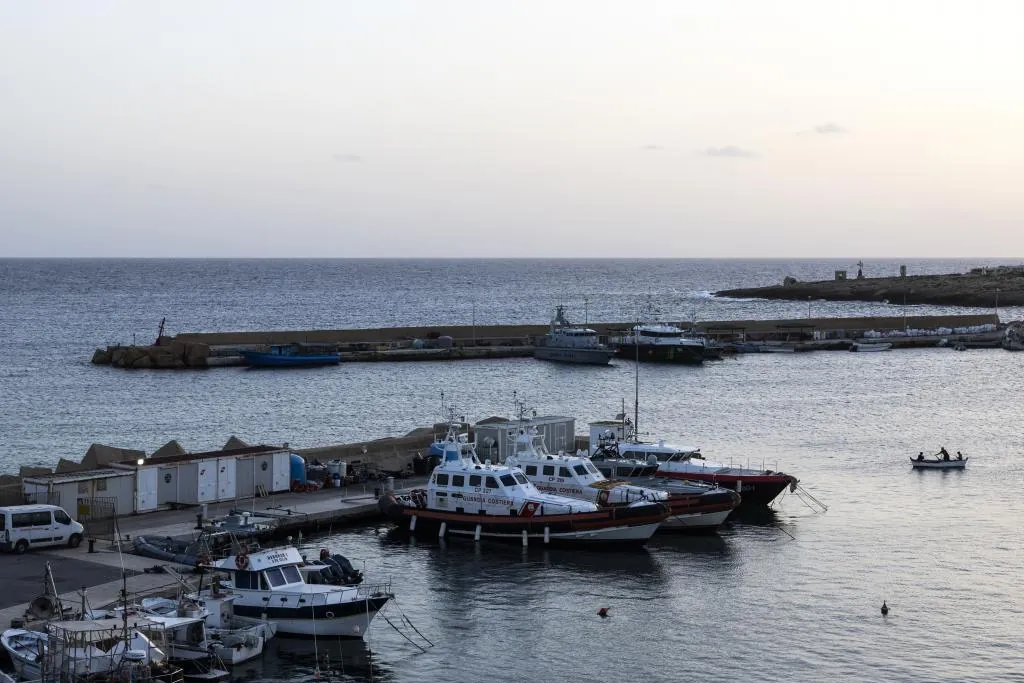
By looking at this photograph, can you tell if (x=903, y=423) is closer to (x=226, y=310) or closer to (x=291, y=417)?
(x=291, y=417)

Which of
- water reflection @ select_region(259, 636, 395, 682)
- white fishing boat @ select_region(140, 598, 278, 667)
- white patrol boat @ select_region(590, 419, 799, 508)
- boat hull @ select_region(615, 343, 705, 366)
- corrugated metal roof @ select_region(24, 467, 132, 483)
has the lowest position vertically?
water reflection @ select_region(259, 636, 395, 682)

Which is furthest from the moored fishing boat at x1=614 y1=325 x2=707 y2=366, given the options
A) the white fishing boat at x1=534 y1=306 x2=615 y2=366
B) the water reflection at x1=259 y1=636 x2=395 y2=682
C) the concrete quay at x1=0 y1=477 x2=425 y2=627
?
the water reflection at x1=259 y1=636 x2=395 y2=682

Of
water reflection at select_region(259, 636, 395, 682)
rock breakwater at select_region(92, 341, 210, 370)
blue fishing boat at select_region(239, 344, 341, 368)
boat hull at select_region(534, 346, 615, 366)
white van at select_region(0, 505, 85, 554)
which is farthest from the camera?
boat hull at select_region(534, 346, 615, 366)

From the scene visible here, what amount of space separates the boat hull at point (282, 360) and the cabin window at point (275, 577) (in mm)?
76152

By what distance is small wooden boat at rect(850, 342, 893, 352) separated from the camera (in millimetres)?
120188

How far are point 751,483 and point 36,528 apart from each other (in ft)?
79.6

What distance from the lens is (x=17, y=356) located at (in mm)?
115812

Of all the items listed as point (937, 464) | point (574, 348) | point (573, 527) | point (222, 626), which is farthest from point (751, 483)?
point (574, 348)

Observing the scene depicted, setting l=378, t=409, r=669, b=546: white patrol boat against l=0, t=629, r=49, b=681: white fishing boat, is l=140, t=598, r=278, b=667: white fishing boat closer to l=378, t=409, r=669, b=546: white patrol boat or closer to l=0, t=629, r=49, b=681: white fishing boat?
l=0, t=629, r=49, b=681: white fishing boat

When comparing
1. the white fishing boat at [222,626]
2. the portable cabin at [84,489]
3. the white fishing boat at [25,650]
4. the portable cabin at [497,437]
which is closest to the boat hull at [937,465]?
the portable cabin at [497,437]

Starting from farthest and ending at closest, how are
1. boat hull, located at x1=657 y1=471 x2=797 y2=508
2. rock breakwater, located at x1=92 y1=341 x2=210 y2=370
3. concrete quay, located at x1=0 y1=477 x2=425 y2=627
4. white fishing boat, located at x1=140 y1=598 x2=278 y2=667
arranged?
1. rock breakwater, located at x1=92 y1=341 x2=210 y2=370
2. boat hull, located at x1=657 y1=471 x2=797 y2=508
3. concrete quay, located at x1=0 y1=477 x2=425 y2=627
4. white fishing boat, located at x1=140 y1=598 x2=278 y2=667

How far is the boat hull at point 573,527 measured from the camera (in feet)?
127

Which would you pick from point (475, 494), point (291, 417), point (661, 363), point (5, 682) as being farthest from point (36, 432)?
point (661, 363)

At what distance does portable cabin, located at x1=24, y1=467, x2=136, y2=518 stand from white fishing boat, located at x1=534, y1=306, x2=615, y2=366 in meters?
70.6
